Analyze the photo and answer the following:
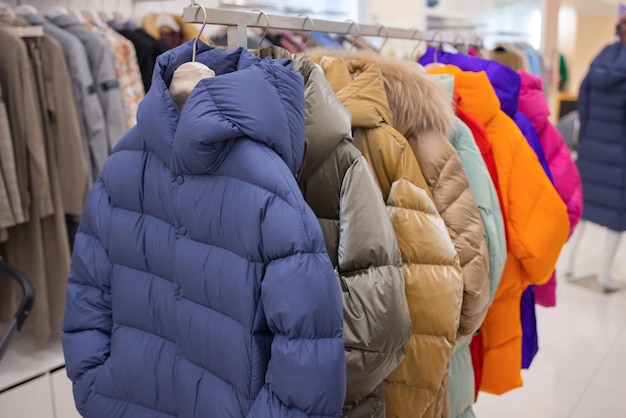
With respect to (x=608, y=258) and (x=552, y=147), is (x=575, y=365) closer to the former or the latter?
(x=608, y=258)

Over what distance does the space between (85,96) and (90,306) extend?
122cm

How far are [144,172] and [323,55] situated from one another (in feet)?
1.90

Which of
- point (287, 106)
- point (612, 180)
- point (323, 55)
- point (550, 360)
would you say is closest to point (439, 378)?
point (287, 106)

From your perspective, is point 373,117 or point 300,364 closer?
point 300,364

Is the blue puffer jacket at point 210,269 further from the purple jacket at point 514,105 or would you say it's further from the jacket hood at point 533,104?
the jacket hood at point 533,104

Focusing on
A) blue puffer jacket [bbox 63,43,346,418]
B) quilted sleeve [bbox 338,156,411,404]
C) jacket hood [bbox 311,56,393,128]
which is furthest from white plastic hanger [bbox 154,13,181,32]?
quilted sleeve [bbox 338,156,411,404]

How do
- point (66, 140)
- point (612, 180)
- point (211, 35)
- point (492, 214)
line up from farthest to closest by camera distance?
point (612, 180)
point (211, 35)
point (66, 140)
point (492, 214)

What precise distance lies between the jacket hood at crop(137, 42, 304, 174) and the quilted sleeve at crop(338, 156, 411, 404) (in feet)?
0.50

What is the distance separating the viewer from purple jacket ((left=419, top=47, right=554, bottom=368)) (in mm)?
1939

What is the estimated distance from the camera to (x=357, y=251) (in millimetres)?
1151

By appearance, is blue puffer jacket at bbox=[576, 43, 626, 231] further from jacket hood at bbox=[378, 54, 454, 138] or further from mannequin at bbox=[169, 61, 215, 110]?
mannequin at bbox=[169, 61, 215, 110]

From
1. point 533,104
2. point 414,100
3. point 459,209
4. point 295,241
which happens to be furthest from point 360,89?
point 533,104

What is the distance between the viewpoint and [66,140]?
2.29 m

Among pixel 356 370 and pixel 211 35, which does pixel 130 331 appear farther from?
pixel 211 35
